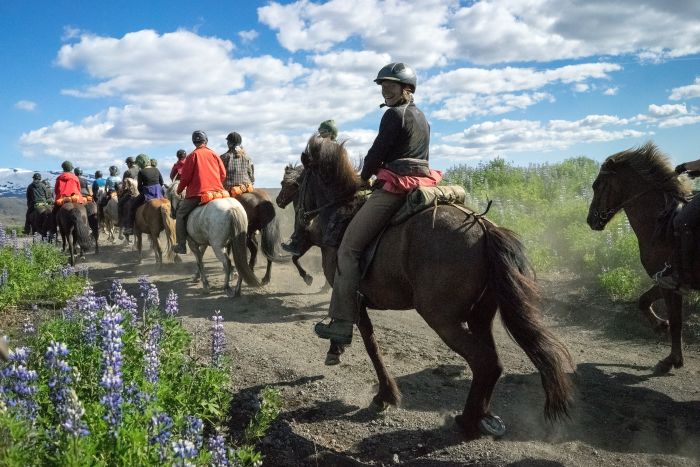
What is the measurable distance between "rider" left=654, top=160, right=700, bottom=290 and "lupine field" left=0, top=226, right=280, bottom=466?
4.16 m

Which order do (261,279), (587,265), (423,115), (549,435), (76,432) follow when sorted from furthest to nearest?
1. (261,279)
2. (587,265)
3. (423,115)
4. (549,435)
5. (76,432)

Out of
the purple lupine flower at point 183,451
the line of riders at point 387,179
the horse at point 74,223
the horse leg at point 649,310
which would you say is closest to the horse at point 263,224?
the line of riders at point 387,179

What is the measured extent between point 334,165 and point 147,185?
9.37 m

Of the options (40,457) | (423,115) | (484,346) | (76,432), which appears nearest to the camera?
(76,432)

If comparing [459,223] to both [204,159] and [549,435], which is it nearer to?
[549,435]

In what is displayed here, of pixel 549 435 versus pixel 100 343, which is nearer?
pixel 100 343

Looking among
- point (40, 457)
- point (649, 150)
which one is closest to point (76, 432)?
point (40, 457)

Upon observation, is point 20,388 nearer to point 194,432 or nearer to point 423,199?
point 194,432

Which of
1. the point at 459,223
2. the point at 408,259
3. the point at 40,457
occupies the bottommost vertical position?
the point at 40,457

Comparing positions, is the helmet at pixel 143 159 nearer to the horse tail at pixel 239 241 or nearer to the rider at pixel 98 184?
the horse tail at pixel 239 241

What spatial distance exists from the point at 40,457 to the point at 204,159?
7461mm

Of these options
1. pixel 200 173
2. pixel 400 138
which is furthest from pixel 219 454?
pixel 200 173

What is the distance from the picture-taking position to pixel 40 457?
261 cm

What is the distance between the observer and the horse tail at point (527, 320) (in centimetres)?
A: 388
